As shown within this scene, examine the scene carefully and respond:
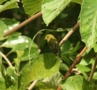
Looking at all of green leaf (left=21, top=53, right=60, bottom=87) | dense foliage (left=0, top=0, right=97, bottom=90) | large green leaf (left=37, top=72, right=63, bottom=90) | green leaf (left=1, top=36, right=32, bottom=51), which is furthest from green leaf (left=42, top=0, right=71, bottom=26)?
green leaf (left=1, top=36, right=32, bottom=51)

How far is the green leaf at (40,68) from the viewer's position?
0.80m

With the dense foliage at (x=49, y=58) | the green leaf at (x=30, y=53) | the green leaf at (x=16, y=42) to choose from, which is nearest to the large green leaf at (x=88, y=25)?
the dense foliage at (x=49, y=58)

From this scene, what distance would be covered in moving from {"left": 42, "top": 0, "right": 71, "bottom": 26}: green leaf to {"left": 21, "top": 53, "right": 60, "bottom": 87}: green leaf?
0.58ft

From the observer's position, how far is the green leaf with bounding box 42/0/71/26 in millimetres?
625

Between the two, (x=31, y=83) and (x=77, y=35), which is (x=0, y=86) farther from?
(x=77, y=35)

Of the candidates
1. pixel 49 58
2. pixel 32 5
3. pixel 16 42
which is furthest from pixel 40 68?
pixel 16 42

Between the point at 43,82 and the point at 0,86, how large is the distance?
13cm

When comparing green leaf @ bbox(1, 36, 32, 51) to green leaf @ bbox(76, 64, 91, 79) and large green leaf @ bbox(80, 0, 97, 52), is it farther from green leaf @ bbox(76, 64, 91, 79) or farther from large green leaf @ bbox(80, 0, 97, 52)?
large green leaf @ bbox(80, 0, 97, 52)

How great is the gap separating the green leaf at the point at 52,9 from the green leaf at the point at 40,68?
178 millimetres

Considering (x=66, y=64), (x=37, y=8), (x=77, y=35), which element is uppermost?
(x=37, y=8)

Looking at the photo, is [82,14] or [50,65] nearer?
[82,14]

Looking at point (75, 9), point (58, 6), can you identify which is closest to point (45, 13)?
point (58, 6)

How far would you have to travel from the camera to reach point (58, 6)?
0.64m

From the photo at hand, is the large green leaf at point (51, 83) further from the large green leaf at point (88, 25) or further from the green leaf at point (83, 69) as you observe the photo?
the large green leaf at point (88, 25)
